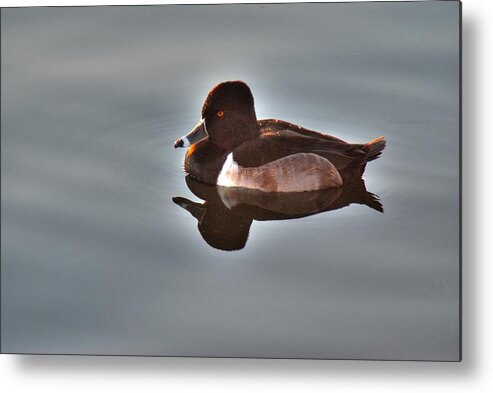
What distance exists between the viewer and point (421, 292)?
116 inches

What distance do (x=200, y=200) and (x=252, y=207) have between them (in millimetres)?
162

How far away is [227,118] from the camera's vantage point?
3088 mm

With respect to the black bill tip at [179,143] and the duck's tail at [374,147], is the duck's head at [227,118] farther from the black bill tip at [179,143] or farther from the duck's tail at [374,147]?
the duck's tail at [374,147]

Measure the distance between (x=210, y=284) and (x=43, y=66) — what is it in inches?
33.4

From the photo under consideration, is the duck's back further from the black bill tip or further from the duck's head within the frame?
the black bill tip

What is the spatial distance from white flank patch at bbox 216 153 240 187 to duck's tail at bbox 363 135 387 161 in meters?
0.40

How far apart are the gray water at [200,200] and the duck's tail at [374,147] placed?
0.02 meters

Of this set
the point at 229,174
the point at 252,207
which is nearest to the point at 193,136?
the point at 229,174

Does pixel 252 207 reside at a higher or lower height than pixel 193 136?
lower

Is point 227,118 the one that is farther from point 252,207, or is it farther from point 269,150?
point 252,207

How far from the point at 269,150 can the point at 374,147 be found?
316 millimetres

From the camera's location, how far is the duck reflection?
3.03m

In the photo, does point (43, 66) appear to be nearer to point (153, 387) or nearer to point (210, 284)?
point (210, 284)

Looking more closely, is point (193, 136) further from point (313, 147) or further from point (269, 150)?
point (313, 147)
